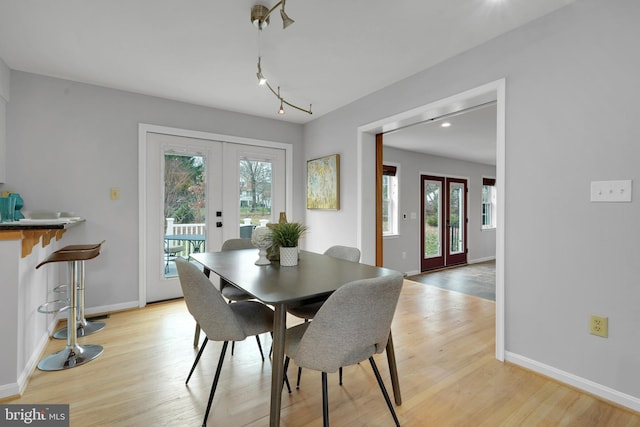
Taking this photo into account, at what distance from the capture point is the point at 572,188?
73.7 inches

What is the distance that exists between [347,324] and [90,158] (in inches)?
129

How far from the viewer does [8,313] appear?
1.79 m

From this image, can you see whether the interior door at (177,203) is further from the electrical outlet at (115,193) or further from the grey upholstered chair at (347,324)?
the grey upholstered chair at (347,324)

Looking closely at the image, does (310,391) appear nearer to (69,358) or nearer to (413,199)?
(69,358)

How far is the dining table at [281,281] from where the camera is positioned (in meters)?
1.28

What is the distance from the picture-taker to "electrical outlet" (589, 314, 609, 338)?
1.75 meters

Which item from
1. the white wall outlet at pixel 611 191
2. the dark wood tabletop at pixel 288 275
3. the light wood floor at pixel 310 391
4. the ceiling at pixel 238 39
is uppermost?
the ceiling at pixel 238 39

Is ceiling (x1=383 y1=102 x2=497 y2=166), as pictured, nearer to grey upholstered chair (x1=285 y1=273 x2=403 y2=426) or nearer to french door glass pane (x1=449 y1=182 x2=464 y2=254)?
french door glass pane (x1=449 y1=182 x2=464 y2=254)

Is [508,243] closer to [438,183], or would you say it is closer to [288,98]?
[288,98]

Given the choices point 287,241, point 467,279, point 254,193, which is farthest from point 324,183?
point 467,279

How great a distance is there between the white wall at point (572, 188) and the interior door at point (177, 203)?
299 centimetres

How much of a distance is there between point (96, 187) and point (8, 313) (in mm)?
1665

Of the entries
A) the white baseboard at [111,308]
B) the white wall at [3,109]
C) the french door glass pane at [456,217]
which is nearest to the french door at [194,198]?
the white baseboard at [111,308]

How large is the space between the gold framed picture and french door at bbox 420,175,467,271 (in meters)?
2.74
